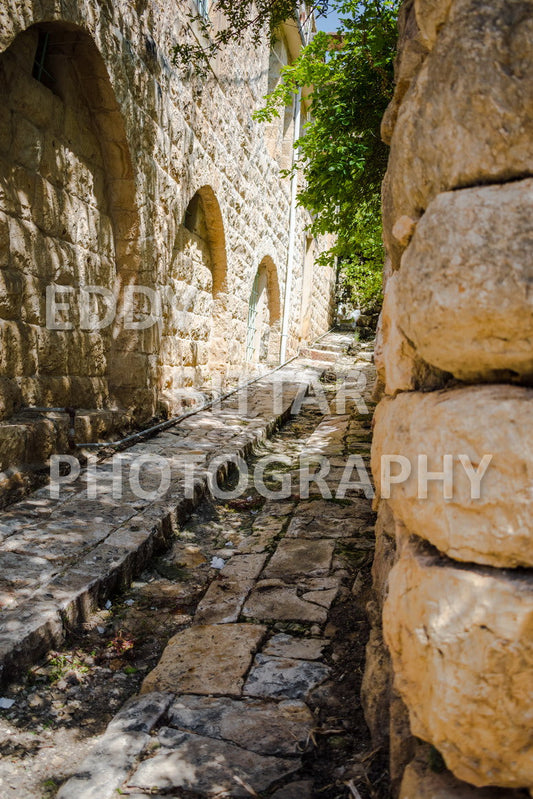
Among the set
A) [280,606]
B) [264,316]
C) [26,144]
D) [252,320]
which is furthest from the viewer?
[264,316]

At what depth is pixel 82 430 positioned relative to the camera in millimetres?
4062

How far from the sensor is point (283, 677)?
79.0 inches

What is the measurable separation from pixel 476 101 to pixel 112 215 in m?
4.09

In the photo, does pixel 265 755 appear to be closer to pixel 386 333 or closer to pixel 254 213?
pixel 386 333

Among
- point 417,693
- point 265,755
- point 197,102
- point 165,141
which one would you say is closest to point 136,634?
point 265,755

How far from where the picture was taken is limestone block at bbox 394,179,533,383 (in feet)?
3.01

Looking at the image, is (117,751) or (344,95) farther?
(344,95)

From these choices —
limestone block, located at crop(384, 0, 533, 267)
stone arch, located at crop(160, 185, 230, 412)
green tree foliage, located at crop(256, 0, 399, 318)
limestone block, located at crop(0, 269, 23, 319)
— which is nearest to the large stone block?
limestone block, located at crop(384, 0, 533, 267)

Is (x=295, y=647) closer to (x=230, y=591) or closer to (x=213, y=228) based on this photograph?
(x=230, y=591)

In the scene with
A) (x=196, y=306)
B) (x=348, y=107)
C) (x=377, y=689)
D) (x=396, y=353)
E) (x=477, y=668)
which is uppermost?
(x=348, y=107)

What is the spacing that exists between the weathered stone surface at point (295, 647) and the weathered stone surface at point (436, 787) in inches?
40.2

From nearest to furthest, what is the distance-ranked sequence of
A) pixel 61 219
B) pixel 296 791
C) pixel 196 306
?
pixel 296 791, pixel 61 219, pixel 196 306

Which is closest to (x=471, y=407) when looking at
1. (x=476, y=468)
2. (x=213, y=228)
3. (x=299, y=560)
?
(x=476, y=468)

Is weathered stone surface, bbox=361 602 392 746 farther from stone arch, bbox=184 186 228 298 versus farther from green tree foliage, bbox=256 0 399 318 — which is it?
stone arch, bbox=184 186 228 298
